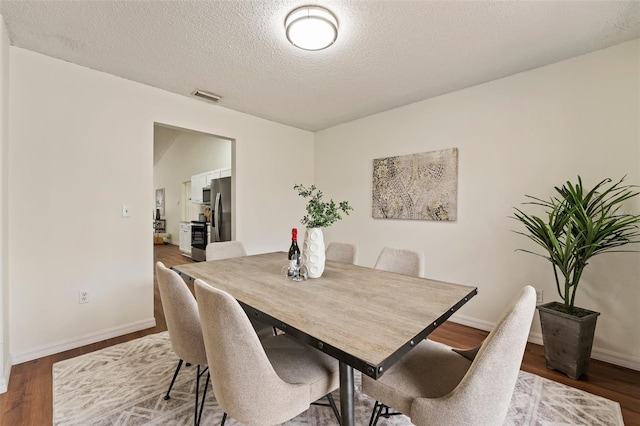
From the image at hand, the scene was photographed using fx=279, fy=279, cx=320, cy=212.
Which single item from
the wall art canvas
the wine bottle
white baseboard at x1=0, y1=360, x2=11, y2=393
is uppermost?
the wall art canvas

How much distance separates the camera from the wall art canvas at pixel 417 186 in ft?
9.66

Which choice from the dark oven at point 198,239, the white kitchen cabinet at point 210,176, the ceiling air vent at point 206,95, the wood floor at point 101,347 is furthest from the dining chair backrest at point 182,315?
the white kitchen cabinet at point 210,176

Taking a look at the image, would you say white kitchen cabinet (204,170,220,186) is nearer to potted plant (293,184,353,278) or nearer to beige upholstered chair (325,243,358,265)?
beige upholstered chair (325,243,358,265)

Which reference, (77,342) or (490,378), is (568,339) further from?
(77,342)

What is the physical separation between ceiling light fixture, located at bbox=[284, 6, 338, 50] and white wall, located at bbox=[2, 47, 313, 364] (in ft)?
5.87

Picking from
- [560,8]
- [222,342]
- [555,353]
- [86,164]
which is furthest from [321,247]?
[86,164]

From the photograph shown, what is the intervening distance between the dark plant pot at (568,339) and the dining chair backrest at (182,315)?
7.79 ft

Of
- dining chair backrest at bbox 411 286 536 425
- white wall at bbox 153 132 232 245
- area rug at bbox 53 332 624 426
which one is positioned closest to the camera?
dining chair backrest at bbox 411 286 536 425

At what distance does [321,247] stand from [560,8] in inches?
81.2

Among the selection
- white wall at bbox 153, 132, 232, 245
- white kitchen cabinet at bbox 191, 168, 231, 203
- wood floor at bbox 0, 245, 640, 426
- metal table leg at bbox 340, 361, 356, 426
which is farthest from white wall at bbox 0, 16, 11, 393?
white wall at bbox 153, 132, 232, 245

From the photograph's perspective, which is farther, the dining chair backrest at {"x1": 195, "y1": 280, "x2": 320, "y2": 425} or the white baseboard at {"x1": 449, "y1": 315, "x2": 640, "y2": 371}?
the white baseboard at {"x1": 449, "y1": 315, "x2": 640, "y2": 371}

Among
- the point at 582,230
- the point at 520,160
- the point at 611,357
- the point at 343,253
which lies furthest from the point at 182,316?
the point at 611,357

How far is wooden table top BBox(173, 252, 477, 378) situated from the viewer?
924 mm

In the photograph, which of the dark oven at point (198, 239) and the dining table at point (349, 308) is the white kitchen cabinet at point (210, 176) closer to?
the dark oven at point (198, 239)
